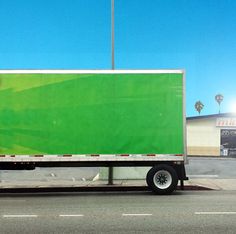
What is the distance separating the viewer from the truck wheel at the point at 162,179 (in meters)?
14.9

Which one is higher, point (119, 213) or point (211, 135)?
point (211, 135)

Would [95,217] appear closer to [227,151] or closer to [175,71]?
[175,71]

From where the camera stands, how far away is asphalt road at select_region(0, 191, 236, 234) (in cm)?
889

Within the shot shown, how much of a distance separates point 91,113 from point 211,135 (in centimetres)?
3342

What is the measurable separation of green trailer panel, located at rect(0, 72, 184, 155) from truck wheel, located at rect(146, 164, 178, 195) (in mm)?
548

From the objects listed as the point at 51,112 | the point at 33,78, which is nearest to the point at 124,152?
the point at 51,112

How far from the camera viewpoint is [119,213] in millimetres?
10680

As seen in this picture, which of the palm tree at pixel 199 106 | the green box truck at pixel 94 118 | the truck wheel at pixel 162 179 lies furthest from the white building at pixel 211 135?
the palm tree at pixel 199 106

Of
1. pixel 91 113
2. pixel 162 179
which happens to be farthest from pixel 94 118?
pixel 162 179

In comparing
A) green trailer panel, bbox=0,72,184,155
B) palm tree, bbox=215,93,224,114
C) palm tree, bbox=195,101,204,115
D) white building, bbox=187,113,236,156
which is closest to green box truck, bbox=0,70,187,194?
green trailer panel, bbox=0,72,184,155

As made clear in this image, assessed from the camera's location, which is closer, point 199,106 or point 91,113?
point 91,113

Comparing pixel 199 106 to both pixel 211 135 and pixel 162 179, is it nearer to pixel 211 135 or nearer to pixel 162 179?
pixel 211 135

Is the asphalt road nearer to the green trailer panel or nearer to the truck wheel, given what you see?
the truck wheel

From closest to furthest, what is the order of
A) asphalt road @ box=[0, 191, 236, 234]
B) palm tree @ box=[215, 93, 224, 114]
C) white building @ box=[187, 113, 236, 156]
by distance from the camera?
1. asphalt road @ box=[0, 191, 236, 234]
2. white building @ box=[187, 113, 236, 156]
3. palm tree @ box=[215, 93, 224, 114]
